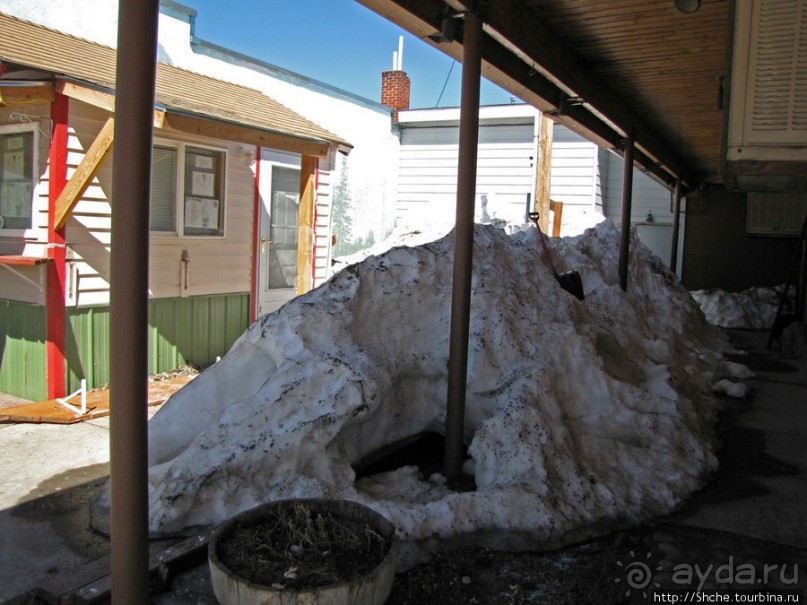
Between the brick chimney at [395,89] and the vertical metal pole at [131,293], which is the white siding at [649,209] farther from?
the vertical metal pole at [131,293]

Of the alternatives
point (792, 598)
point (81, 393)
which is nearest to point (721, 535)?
point (792, 598)

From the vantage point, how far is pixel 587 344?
213 inches

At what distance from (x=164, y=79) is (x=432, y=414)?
5.62 m

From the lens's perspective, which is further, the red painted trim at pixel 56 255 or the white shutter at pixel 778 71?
the red painted trim at pixel 56 255

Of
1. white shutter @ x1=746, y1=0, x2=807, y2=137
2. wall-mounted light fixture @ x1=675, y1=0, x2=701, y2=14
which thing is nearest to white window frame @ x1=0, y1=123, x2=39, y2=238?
wall-mounted light fixture @ x1=675, y1=0, x2=701, y2=14

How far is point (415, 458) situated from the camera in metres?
4.90

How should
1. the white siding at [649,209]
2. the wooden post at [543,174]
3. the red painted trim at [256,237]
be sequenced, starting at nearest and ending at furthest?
the red painted trim at [256,237]
the wooden post at [543,174]
the white siding at [649,209]

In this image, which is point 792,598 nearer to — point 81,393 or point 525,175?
point 81,393

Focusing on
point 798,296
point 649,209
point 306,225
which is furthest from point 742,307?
point 306,225

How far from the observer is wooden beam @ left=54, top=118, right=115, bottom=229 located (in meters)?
6.23

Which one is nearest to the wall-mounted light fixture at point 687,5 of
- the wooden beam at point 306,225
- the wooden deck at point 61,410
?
the wooden beam at point 306,225

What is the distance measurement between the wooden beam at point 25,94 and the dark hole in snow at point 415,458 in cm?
438

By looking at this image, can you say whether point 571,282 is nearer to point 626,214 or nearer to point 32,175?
point 626,214

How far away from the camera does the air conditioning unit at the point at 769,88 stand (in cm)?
399
